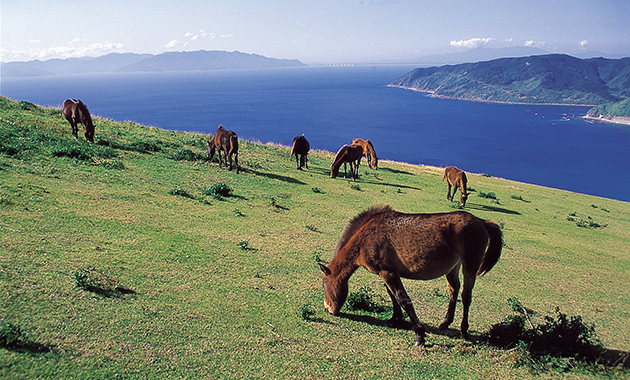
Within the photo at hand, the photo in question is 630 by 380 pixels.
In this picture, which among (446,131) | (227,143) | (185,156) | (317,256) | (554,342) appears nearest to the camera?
(554,342)

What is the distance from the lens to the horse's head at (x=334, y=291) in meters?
6.06

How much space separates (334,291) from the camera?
609 centimetres

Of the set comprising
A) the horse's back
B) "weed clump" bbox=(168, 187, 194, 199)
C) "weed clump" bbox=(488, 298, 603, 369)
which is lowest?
"weed clump" bbox=(488, 298, 603, 369)

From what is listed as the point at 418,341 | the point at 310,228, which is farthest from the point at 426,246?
the point at 310,228

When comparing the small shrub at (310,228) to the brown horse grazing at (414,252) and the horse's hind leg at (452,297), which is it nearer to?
the brown horse grazing at (414,252)

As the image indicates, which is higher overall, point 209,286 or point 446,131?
point 446,131

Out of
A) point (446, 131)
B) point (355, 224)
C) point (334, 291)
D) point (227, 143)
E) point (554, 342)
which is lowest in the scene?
point (554, 342)

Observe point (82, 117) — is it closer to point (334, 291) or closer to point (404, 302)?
point (334, 291)

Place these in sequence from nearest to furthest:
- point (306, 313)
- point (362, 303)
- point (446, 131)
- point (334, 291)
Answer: point (306, 313) < point (334, 291) < point (362, 303) < point (446, 131)

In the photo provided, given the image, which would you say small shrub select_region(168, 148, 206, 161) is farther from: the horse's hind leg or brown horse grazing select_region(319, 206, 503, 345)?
the horse's hind leg

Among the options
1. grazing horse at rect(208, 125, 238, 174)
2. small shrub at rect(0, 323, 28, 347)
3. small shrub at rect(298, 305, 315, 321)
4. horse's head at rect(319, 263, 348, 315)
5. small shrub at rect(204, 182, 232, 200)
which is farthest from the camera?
grazing horse at rect(208, 125, 238, 174)

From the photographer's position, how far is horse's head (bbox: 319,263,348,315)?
6061 mm

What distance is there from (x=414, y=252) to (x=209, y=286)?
3815 millimetres

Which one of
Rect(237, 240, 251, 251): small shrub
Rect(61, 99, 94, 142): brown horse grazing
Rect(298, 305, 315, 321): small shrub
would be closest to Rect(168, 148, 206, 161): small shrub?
Rect(61, 99, 94, 142): brown horse grazing
